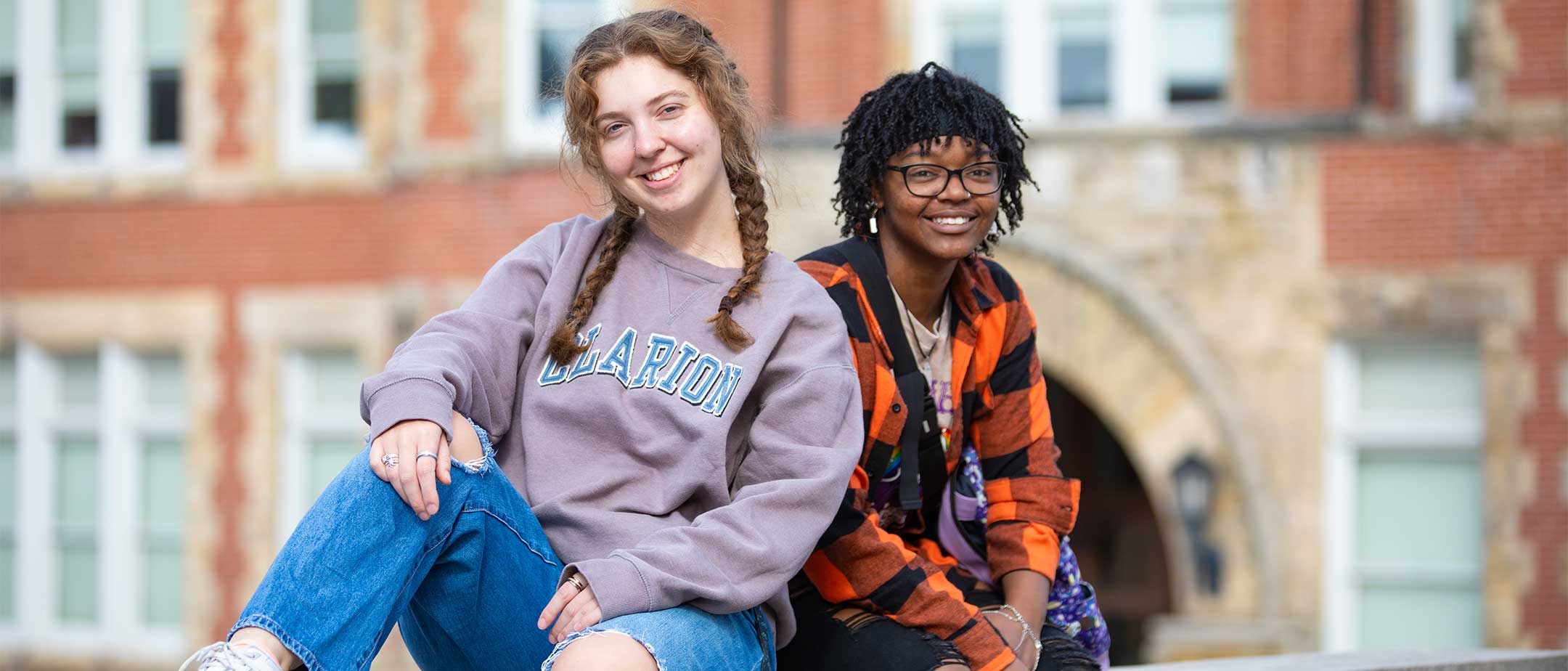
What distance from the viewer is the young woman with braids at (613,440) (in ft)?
7.22

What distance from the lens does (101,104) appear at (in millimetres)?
10734

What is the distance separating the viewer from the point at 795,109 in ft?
28.2

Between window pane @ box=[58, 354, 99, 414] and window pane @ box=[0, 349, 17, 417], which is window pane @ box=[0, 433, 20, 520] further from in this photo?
window pane @ box=[58, 354, 99, 414]

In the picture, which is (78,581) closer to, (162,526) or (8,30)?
(162,526)

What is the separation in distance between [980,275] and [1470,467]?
19.2 ft

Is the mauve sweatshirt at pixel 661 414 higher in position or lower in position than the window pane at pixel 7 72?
lower

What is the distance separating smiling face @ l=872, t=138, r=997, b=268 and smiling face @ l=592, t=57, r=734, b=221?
0.41m

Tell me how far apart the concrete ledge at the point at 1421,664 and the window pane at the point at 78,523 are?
8.85 meters

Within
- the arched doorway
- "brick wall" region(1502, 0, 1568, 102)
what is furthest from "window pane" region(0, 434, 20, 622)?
"brick wall" region(1502, 0, 1568, 102)

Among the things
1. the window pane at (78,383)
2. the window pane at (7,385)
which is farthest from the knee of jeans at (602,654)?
the window pane at (7,385)

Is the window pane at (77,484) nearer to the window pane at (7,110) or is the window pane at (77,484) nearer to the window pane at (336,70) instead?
the window pane at (7,110)

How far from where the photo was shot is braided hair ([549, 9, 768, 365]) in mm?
2531

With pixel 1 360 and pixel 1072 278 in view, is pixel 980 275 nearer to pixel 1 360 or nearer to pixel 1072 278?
pixel 1072 278

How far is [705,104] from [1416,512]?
21.0 feet
